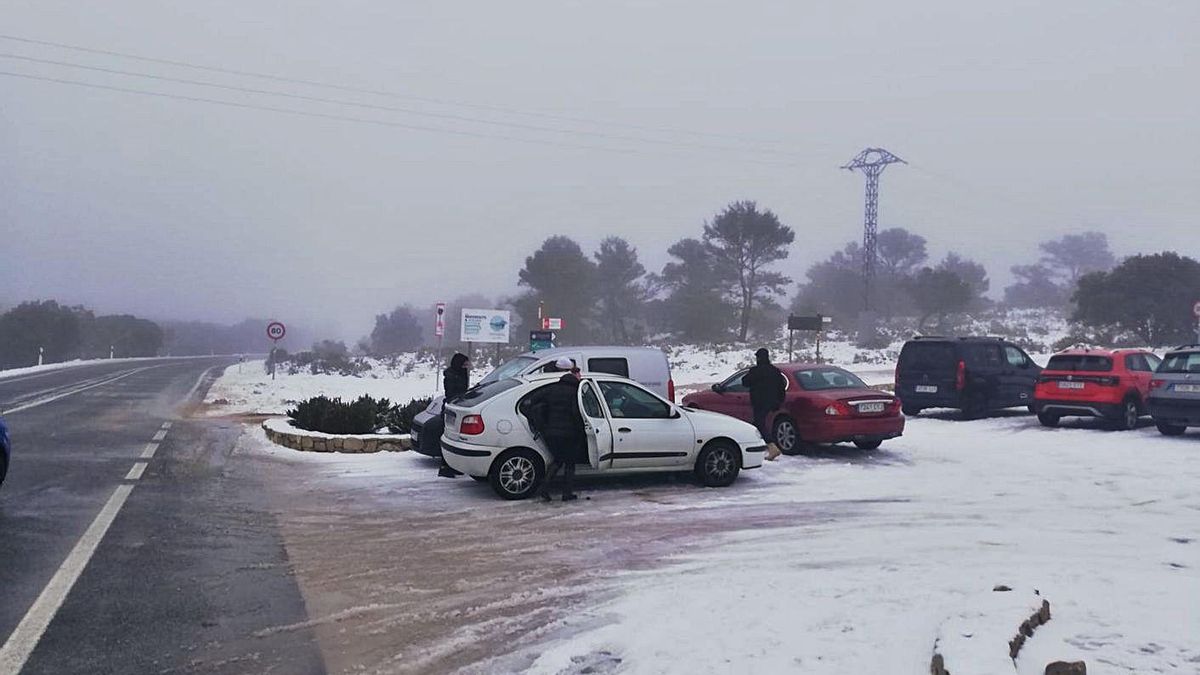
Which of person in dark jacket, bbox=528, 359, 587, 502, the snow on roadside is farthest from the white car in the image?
the snow on roadside

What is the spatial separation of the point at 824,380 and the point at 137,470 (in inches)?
391

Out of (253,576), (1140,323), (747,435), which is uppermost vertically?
(1140,323)

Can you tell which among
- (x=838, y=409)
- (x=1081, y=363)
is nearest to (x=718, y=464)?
(x=838, y=409)

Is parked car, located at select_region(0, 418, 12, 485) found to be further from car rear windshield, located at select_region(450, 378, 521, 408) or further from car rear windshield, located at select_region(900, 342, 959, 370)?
car rear windshield, located at select_region(900, 342, 959, 370)

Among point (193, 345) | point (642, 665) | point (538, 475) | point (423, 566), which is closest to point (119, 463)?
point (538, 475)

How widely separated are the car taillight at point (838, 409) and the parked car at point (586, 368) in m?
2.34

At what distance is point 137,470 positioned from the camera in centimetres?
1211

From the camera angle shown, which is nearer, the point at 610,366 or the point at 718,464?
the point at 718,464

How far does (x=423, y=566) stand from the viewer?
7305 mm

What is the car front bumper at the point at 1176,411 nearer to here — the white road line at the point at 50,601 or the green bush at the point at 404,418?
the green bush at the point at 404,418

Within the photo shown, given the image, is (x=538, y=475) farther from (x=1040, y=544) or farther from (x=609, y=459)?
(x=1040, y=544)

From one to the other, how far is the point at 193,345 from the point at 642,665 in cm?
17179

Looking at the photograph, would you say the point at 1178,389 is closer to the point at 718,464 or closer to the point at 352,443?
the point at 718,464

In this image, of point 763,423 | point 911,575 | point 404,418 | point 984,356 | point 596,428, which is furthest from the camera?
point 984,356
